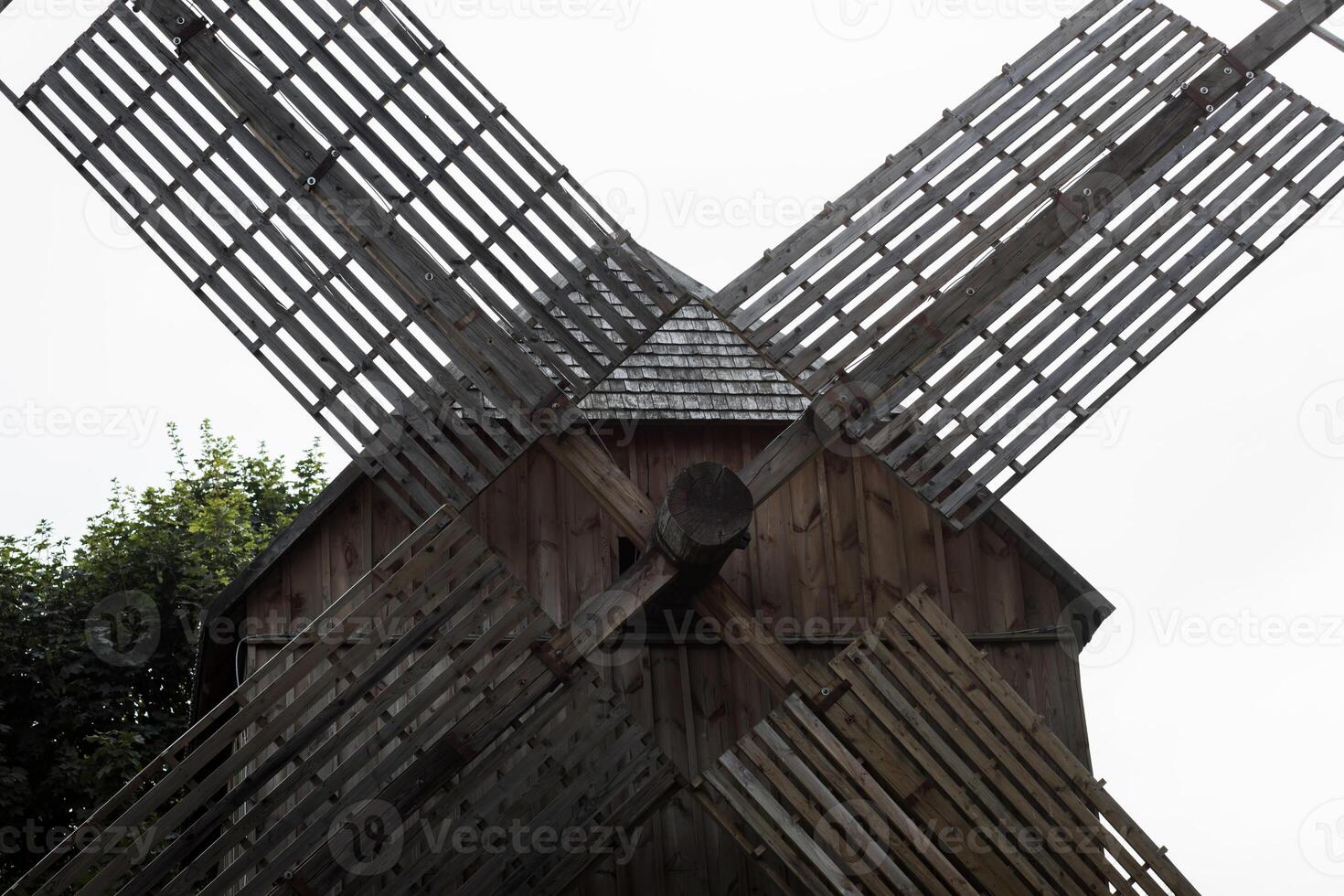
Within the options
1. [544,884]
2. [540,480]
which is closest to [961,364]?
[540,480]

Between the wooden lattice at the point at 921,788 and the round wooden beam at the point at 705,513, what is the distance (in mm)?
590

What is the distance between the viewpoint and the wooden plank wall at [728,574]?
6.22 m

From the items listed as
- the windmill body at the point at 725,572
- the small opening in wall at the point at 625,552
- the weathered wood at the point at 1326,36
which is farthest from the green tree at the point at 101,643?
the weathered wood at the point at 1326,36

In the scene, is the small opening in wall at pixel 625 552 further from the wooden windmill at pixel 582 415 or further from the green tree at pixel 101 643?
the green tree at pixel 101 643

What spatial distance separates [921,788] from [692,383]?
2247 mm

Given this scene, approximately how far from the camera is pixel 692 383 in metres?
6.68

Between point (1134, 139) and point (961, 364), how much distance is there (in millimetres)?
1177

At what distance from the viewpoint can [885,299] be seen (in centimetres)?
548

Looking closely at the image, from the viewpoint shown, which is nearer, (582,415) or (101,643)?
(582,415)

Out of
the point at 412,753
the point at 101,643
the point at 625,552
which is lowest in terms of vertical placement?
the point at 412,753

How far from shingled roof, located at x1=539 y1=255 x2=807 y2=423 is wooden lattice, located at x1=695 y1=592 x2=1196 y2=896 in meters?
1.56

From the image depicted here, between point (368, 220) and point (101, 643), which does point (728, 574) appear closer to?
point (368, 220)

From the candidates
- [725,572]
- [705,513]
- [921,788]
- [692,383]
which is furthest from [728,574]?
[921,788]

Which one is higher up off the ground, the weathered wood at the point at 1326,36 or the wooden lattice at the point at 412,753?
the weathered wood at the point at 1326,36
